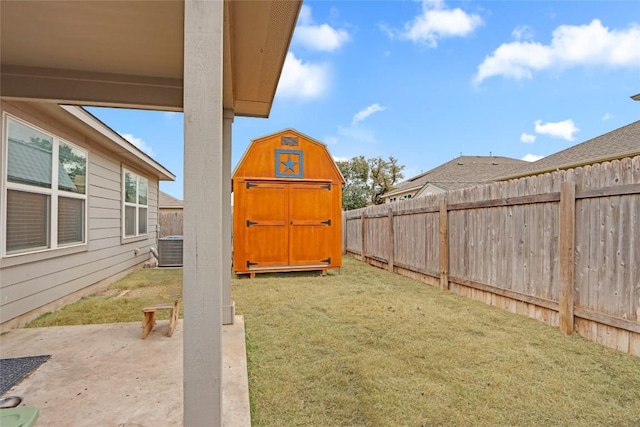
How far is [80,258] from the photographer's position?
5055mm

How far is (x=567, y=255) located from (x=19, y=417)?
4403 mm

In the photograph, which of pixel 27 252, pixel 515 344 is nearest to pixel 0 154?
pixel 27 252

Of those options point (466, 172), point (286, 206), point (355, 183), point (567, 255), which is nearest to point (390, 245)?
point (286, 206)

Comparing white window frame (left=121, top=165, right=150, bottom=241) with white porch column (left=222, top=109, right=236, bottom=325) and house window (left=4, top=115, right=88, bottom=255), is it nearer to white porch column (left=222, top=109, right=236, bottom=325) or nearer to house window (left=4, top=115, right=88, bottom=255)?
house window (left=4, top=115, right=88, bottom=255)

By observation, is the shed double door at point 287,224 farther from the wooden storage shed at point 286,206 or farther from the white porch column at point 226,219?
the white porch column at point 226,219

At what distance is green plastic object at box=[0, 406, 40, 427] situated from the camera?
111 centimetres

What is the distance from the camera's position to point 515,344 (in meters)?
3.14

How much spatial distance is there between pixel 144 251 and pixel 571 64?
1541 cm

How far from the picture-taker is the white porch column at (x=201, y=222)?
4.17 feet

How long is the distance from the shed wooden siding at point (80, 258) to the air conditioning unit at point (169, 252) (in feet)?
1.53

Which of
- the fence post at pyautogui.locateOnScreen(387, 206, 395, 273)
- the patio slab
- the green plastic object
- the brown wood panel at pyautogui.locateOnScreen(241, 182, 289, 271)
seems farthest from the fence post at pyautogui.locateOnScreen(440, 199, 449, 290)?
the green plastic object

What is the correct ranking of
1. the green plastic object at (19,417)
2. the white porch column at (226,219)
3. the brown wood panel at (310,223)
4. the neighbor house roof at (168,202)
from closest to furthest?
1. the green plastic object at (19,417)
2. the white porch column at (226,219)
3. the brown wood panel at (310,223)
4. the neighbor house roof at (168,202)

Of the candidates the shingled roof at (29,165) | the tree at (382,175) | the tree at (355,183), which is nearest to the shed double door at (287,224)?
the shingled roof at (29,165)

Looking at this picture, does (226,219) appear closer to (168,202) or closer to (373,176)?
(168,202)
